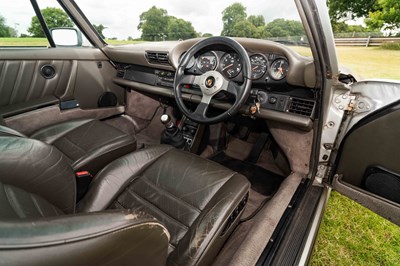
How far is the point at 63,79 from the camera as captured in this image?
7.07ft

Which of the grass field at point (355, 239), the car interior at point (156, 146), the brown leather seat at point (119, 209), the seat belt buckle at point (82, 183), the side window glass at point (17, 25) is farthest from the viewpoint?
the side window glass at point (17, 25)

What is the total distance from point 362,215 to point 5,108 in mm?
2738

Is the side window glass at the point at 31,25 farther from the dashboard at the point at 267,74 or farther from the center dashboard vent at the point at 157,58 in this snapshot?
the dashboard at the point at 267,74

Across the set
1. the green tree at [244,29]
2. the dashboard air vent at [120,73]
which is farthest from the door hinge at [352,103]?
the dashboard air vent at [120,73]

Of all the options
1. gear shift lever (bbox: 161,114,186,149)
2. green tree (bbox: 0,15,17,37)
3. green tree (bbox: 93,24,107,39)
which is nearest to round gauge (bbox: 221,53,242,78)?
gear shift lever (bbox: 161,114,186,149)

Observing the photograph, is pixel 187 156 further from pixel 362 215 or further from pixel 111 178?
pixel 362 215

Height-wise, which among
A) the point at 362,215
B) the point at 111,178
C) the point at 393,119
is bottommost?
the point at 362,215

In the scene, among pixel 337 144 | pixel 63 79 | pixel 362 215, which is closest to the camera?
pixel 337 144

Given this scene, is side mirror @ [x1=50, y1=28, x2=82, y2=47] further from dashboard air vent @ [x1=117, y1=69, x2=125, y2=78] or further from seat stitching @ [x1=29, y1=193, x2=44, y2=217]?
seat stitching @ [x1=29, y1=193, x2=44, y2=217]

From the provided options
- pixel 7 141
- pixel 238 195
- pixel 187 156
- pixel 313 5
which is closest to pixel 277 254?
pixel 238 195

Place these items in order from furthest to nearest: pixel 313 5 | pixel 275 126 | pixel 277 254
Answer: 1. pixel 275 126
2. pixel 277 254
3. pixel 313 5

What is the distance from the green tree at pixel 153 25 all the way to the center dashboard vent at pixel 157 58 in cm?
23

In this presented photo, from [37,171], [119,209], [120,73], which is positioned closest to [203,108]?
[37,171]

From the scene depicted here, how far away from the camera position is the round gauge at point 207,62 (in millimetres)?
1700
